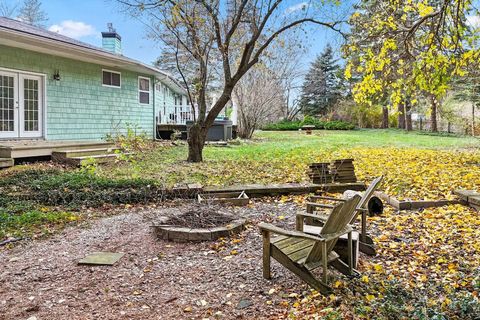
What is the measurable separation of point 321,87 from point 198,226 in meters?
32.9

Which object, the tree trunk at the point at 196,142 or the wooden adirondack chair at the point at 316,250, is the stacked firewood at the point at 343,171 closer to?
the wooden adirondack chair at the point at 316,250

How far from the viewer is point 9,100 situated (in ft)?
33.1

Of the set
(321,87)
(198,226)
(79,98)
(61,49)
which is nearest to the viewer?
(198,226)

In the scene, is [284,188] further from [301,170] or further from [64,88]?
[64,88]

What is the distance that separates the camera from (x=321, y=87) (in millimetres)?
35438

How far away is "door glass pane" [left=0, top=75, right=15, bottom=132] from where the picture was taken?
992 centimetres

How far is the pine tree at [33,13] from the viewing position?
25969mm

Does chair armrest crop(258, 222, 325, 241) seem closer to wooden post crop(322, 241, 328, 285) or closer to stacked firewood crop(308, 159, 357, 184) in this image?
wooden post crop(322, 241, 328, 285)

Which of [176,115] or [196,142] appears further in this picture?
[176,115]

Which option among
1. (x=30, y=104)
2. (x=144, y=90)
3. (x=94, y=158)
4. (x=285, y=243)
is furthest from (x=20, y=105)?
(x=285, y=243)

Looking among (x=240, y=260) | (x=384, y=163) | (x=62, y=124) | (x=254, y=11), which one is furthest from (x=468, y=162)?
(x=62, y=124)

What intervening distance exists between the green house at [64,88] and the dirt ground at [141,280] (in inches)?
275

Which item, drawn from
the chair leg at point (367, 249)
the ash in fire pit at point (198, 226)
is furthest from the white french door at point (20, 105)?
the chair leg at point (367, 249)

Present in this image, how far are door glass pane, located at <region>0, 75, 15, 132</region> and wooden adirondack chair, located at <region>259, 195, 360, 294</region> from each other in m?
9.55
